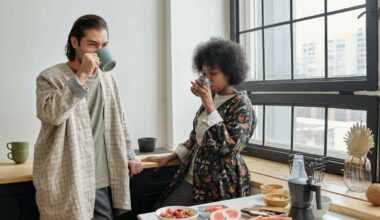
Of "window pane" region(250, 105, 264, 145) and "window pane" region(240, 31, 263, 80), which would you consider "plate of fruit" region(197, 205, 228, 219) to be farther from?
"window pane" region(240, 31, 263, 80)

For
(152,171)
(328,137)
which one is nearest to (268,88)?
(328,137)

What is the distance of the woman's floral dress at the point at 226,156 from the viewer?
178 cm

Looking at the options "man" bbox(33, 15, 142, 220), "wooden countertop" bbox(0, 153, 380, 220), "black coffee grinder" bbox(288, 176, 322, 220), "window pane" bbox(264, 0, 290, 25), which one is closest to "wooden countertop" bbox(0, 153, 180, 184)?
"wooden countertop" bbox(0, 153, 380, 220)

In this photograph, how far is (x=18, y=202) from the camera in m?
1.81

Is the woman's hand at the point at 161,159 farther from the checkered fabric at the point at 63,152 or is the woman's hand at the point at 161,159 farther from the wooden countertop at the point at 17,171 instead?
the checkered fabric at the point at 63,152

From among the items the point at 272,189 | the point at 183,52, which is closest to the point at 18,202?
the point at 272,189

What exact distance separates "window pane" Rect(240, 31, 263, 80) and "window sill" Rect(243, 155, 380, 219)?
674 millimetres

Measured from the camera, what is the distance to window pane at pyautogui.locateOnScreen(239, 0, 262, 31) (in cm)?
276

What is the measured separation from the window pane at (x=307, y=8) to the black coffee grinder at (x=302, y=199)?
4.23 ft

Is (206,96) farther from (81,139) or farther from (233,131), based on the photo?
(81,139)

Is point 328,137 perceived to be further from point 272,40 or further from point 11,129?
point 11,129

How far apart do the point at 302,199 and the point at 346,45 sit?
112 centimetres

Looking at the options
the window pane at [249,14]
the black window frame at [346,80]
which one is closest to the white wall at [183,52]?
the window pane at [249,14]

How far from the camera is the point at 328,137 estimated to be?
2.15 metres
